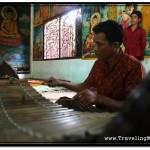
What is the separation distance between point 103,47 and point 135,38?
0.83 meters

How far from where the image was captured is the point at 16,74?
6.51 feet

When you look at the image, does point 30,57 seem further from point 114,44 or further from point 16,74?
point 114,44

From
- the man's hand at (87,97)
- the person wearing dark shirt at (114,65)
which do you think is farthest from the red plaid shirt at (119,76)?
the man's hand at (87,97)

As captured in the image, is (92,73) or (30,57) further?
(30,57)

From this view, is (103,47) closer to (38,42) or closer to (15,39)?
(38,42)

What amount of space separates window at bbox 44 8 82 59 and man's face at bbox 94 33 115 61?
665mm

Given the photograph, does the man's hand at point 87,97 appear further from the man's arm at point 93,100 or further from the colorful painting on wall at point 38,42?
the colorful painting on wall at point 38,42

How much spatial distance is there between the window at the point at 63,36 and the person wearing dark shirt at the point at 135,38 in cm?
44

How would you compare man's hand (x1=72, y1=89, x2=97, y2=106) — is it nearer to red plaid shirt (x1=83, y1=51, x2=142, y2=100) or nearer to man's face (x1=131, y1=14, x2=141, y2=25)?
red plaid shirt (x1=83, y1=51, x2=142, y2=100)

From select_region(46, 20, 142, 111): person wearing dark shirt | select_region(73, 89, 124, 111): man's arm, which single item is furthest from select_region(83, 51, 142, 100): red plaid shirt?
select_region(73, 89, 124, 111): man's arm

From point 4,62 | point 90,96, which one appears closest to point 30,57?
point 4,62

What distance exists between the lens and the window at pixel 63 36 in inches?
85.0

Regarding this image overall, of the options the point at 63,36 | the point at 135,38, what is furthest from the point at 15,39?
the point at 135,38

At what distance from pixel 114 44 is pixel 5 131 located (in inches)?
36.2
